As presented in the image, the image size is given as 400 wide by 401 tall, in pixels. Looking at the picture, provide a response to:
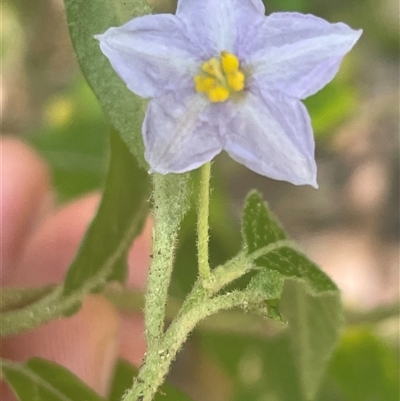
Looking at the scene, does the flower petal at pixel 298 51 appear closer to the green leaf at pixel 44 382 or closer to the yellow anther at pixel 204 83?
the yellow anther at pixel 204 83

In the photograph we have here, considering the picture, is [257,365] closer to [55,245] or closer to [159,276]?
[55,245]

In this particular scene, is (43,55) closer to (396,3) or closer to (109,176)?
(396,3)

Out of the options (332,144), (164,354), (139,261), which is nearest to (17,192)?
(139,261)

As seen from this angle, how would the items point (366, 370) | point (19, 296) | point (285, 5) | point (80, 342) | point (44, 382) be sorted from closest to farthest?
point (44, 382), point (19, 296), point (80, 342), point (366, 370), point (285, 5)

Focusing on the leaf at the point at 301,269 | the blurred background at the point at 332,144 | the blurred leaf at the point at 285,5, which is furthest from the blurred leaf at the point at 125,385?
the blurred leaf at the point at 285,5

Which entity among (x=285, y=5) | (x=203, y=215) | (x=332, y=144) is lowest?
(x=332, y=144)

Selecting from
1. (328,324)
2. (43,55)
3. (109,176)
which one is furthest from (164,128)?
(43,55)
